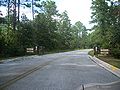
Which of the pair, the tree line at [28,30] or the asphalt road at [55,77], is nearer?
the asphalt road at [55,77]

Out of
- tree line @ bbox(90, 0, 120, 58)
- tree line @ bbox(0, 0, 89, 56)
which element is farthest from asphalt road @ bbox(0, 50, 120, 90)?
tree line @ bbox(90, 0, 120, 58)

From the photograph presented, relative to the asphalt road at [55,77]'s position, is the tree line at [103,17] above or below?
above

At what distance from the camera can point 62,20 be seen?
420ft

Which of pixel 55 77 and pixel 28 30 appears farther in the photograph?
pixel 28 30

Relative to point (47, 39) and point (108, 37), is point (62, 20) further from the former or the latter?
point (108, 37)

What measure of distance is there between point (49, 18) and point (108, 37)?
46.8 metres

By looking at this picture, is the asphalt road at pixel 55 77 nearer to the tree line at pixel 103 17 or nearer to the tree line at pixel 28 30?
the tree line at pixel 28 30

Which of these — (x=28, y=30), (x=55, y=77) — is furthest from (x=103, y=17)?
(x=55, y=77)

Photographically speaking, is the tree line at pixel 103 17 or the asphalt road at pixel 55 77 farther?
the tree line at pixel 103 17

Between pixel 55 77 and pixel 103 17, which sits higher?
pixel 103 17

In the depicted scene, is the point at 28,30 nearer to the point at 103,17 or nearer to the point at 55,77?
the point at 103,17

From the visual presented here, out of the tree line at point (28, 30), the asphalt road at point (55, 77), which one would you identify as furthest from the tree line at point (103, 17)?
the asphalt road at point (55, 77)

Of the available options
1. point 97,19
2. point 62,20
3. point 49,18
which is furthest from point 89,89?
point 62,20

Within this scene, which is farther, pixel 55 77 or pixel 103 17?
pixel 103 17
